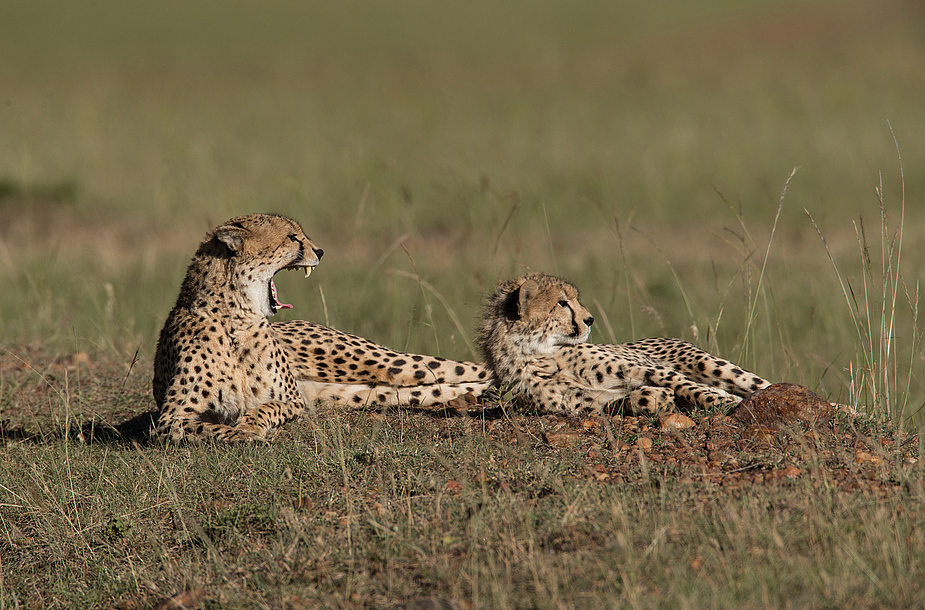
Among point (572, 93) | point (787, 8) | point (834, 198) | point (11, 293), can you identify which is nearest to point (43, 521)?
point (11, 293)

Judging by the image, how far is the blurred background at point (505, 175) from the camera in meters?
6.62

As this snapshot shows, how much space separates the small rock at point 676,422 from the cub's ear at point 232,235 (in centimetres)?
196

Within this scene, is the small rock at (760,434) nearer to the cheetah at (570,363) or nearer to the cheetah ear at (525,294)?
the cheetah at (570,363)

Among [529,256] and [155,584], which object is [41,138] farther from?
[155,584]

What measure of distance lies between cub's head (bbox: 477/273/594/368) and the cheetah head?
980 millimetres

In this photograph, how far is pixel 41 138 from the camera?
14391 millimetres

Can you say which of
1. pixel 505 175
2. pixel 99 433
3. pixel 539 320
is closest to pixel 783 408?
pixel 539 320

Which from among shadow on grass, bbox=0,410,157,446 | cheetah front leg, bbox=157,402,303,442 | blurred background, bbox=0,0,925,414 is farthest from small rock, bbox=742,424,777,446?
shadow on grass, bbox=0,410,157,446

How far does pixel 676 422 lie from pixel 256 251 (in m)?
1.94

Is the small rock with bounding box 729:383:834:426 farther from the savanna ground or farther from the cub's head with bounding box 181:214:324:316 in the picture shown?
the cub's head with bounding box 181:214:324:316

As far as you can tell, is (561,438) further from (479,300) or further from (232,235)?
(479,300)

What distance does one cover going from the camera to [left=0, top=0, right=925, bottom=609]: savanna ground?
271cm

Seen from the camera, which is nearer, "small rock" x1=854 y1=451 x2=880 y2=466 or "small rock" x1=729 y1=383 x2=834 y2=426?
"small rock" x1=854 y1=451 x2=880 y2=466

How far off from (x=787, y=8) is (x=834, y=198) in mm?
17528
